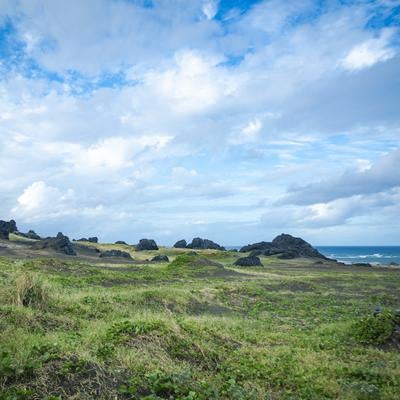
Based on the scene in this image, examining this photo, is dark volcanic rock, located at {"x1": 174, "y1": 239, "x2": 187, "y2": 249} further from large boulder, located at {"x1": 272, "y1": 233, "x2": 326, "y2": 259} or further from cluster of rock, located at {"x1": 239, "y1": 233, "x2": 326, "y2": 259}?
large boulder, located at {"x1": 272, "y1": 233, "x2": 326, "y2": 259}

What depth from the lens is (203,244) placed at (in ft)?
370

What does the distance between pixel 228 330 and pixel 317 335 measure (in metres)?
3.13

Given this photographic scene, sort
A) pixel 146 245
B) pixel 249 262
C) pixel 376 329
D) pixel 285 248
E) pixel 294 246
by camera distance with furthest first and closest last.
→ pixel 294 246 < pixel 285 248 < pixel 146 245 < pixel 249 262 < pixel 376 329

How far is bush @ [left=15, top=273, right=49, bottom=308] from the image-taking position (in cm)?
1384

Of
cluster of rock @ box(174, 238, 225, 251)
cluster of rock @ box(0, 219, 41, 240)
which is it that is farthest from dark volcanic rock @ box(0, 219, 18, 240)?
cluster of rock @ box(174, 238, 225, 251)

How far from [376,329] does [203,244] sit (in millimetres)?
99432

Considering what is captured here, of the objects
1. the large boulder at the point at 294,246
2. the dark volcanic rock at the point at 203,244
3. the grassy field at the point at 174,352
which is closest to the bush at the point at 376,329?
the grassy field at the point at 174,352

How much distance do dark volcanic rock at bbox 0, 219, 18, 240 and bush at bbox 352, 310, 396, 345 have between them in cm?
6332

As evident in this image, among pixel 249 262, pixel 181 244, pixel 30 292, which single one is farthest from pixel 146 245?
pixel 30 292

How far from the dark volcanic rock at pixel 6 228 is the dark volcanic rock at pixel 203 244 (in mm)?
44589

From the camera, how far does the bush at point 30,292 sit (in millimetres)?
13837

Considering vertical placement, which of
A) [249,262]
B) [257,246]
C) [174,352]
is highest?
[257,246]

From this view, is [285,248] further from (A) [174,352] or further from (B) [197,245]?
(A) [174,352]

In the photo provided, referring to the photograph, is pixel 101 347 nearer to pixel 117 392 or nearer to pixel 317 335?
pixel 117 392
